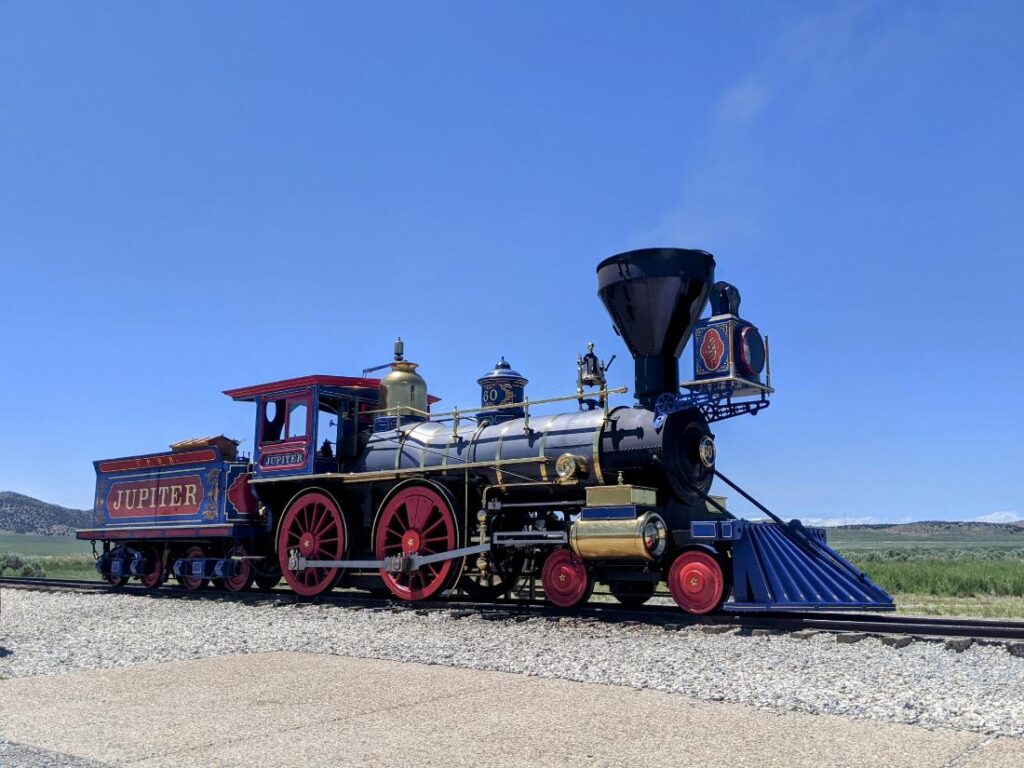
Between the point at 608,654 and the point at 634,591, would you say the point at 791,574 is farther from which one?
the point at 608,654

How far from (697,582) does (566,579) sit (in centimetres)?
177

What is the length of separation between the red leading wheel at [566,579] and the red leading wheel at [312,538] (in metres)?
3.75

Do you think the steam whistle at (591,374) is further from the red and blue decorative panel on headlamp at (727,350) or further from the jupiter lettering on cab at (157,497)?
the jupiter lettering on cab at (157,497)

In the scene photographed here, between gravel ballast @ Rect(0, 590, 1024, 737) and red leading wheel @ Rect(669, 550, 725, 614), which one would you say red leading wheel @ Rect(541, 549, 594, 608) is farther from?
red leading wheel @ Rect(669, 550, 725, 614)

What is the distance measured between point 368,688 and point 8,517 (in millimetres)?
121970

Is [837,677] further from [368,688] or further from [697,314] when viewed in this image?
[697,314]

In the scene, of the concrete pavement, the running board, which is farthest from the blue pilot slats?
the concrete pavement

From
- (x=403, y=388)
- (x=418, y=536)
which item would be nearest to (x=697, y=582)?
(x=418, y=536)

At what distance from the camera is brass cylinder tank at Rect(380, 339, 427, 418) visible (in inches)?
556

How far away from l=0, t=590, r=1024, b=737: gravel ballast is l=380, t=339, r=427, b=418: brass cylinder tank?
3.75m

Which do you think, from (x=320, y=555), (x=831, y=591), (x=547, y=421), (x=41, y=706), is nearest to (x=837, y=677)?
(x=831, y=591)

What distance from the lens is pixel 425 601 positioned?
39.5 ft

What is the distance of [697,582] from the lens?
959cm

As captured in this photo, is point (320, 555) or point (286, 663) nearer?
point (286, 663)
